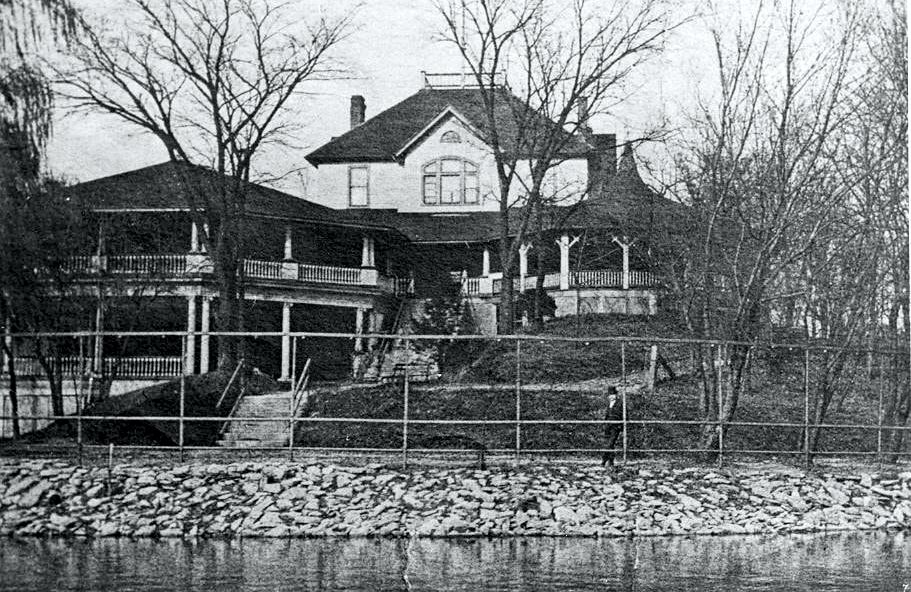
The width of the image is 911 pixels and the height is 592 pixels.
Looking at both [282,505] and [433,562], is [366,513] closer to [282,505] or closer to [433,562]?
[282,505]

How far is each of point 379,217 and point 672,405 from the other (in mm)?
5651

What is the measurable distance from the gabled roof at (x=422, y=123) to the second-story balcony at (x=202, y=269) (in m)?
1.41

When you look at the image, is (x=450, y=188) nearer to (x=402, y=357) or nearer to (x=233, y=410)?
(x=402, y=357)

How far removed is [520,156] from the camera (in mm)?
16672

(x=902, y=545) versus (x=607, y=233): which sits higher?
(x=607, y=233)

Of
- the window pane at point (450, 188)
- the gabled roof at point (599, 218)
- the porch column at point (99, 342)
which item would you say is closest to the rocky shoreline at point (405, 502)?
the porch column at point (99, 342)

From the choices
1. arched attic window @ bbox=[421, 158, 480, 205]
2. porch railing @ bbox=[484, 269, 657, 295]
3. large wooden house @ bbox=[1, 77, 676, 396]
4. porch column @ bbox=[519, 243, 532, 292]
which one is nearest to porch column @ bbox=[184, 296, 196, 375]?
large wooden house @ bbox=[1, 77, 676, 396]

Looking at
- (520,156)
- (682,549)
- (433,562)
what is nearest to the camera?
(433,562)

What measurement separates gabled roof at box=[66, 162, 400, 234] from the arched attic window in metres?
4.15

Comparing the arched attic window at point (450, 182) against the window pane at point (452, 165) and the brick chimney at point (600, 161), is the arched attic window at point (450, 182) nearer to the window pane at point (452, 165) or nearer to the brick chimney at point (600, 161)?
the window pane at point (452, 165)

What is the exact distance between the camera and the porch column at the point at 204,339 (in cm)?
1223

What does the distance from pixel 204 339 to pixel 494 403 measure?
15.5ft

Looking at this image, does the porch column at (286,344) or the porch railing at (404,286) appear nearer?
the porch column at (286,344)

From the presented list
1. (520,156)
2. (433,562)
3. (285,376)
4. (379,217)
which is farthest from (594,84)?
(433,562)
